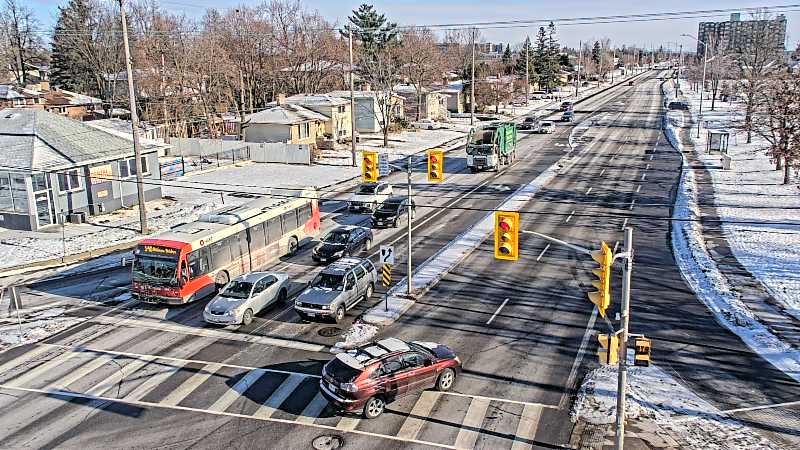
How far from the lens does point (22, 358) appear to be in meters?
21.6

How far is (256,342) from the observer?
22.5 meters

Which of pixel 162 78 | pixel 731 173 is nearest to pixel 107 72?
pixel 162 78

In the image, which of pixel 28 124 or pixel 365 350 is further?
pixel 28 124

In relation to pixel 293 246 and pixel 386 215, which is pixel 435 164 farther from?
pixel 386 215

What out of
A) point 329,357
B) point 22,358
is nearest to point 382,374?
point 329,357

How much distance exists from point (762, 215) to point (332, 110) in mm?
43568

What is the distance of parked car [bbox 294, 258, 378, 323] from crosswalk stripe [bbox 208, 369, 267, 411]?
3.96 meters

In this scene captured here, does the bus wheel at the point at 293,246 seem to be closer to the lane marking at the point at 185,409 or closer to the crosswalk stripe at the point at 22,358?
the crosswalk stripe at the point at 22,358

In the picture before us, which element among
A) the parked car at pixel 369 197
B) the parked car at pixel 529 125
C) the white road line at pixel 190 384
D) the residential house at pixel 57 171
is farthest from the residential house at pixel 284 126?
the white road line at pixel 190 384

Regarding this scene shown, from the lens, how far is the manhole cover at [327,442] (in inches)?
628

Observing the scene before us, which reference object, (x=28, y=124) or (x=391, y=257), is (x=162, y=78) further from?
(x=391, y=257)

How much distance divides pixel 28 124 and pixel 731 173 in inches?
1989

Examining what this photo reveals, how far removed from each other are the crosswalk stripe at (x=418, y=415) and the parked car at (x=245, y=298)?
8.19 meters

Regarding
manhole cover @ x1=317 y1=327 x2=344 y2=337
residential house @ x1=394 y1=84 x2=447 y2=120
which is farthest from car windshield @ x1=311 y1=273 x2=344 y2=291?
residential house @ x1=394 y1=84 x2=447 y2=120
